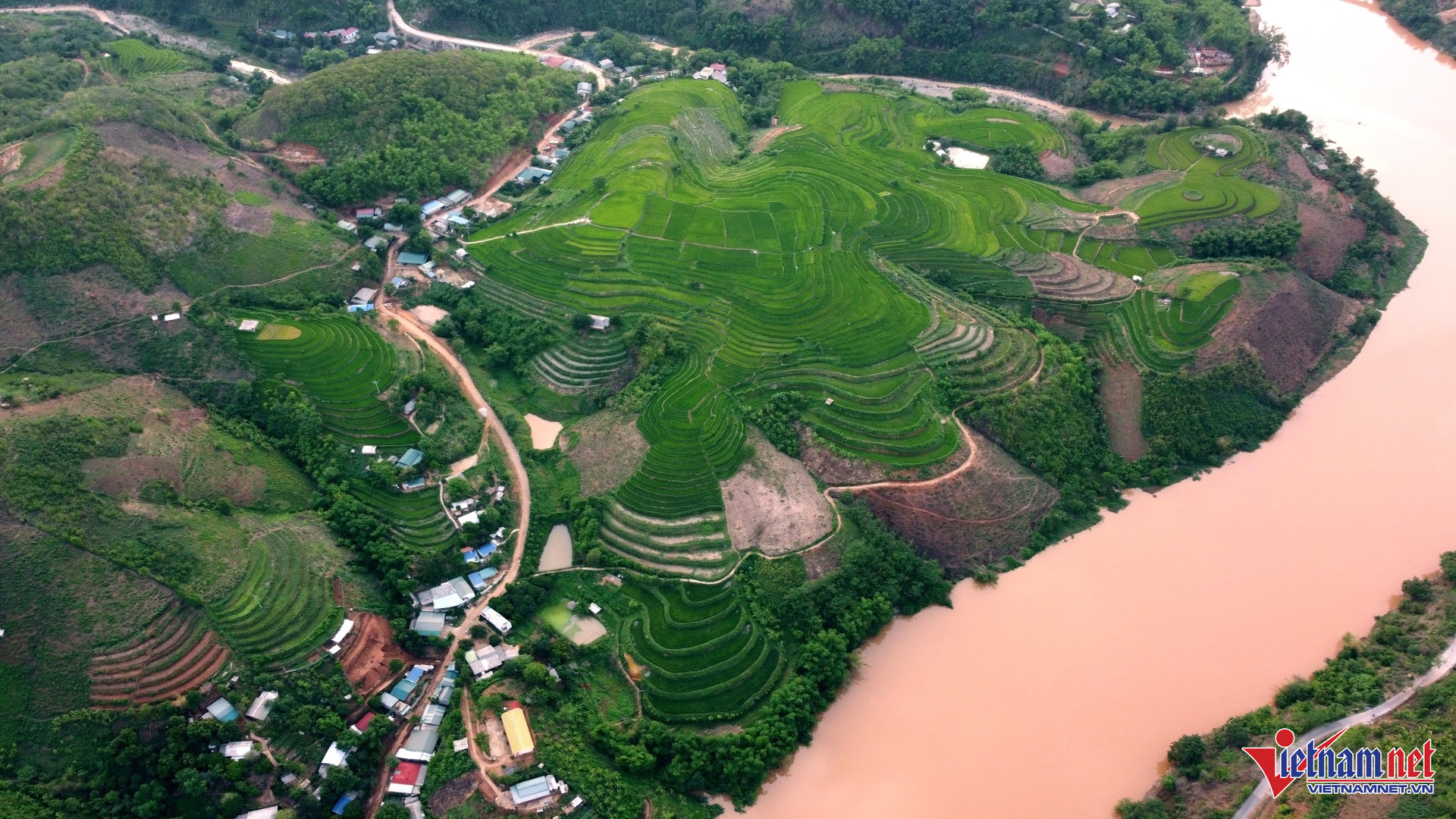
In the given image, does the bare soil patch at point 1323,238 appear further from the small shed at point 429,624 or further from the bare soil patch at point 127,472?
the bare soil patch at point 127,472

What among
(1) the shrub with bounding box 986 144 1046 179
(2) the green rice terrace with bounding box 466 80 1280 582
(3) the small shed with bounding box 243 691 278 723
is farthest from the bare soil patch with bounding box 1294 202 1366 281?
(3) the small shed with bounding box 243 691 278 723

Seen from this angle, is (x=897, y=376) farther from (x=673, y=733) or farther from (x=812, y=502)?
(x=673, y=733)

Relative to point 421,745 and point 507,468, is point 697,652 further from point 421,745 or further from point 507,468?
point 507,468

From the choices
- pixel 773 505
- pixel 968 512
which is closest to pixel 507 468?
pixel 773 505

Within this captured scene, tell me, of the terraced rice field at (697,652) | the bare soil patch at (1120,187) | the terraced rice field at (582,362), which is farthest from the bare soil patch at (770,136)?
the terraced rice field at (697,652)

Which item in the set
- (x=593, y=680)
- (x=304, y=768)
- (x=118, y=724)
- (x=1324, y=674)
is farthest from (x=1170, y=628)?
(x=118, y=724)
